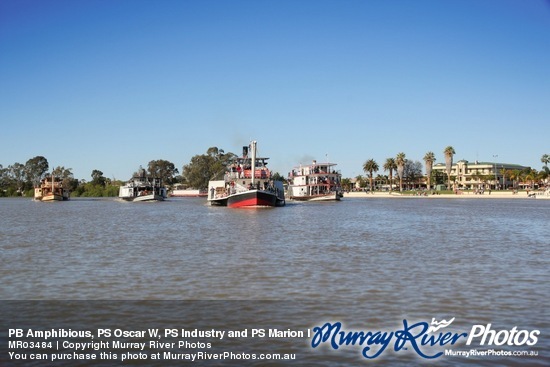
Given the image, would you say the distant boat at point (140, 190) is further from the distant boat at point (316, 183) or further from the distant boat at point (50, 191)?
the distant boat at point (316, 183)

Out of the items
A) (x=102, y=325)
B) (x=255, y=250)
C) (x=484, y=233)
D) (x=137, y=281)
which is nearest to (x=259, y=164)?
(x=484, y=233)

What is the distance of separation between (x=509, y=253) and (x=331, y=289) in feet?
44.6

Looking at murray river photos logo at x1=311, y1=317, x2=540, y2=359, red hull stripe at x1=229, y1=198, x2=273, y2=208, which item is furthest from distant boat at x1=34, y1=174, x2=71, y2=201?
murray river photos logo at x1=311, y1=317, x2=540, y2=359

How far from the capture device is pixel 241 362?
9.98 metres

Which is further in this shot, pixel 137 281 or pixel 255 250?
pixel 255 250

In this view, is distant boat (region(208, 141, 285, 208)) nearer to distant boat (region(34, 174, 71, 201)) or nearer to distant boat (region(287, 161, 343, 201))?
distant boat (region(287, 161, 343, 201))

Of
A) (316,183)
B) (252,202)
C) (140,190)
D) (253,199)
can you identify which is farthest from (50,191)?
(253,199)

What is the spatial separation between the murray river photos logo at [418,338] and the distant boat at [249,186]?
209 feet

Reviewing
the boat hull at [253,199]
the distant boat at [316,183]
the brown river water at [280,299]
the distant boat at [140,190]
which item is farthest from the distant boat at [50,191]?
the brown river water at [280,299]

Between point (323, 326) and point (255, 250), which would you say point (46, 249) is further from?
point (323, 326)

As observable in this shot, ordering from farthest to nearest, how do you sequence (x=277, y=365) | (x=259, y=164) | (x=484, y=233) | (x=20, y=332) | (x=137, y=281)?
(x=259, y=164) → (x=484, y=233) → (x=137, y=281) → (x=20, y=332) → (x=277, y=365)

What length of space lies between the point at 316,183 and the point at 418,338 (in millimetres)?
119177

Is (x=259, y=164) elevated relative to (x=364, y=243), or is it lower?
elevated

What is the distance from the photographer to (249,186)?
81.4 meters
